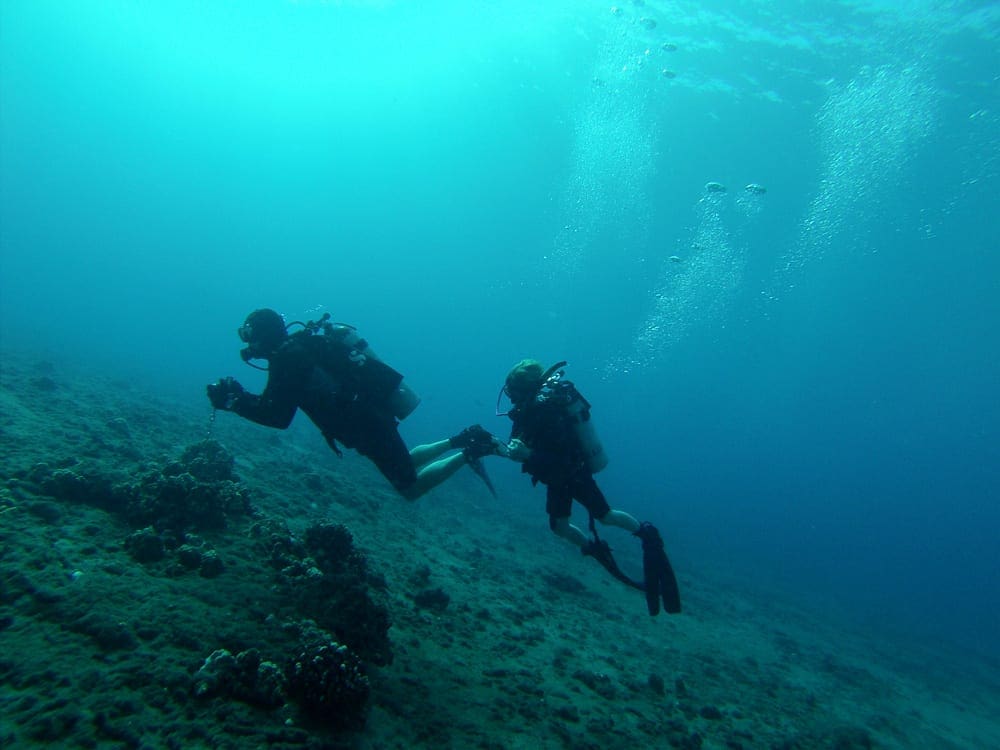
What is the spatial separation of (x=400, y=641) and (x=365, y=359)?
365 centimetres

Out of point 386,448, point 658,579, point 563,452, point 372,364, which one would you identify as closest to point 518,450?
point 563,452

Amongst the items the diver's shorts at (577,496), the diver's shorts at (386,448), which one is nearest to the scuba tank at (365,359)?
the diver's shorts at (386,448)

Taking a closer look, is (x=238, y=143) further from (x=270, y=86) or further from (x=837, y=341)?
(x=837, y=341)

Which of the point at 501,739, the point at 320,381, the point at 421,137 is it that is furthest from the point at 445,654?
the point at 421,137

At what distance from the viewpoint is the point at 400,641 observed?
6.06 m

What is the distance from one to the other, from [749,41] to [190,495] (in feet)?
119

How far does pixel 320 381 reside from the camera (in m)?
6.36

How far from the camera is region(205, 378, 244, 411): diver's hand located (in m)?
6.04

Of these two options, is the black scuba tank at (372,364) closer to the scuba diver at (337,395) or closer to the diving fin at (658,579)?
the scuba diver at (337,395)

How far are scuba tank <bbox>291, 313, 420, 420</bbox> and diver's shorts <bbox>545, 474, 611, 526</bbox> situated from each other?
2.57 meters

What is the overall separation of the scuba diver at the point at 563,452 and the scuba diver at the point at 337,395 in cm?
64

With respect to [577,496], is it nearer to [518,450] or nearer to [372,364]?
[518,450]

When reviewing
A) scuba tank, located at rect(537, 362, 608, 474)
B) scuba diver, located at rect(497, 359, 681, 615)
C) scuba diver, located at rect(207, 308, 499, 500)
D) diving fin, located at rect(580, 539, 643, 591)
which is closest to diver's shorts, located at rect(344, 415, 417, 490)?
scuba diver, located at rect(207, 308, 499, 500)

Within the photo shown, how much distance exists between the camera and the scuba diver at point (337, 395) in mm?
6160
